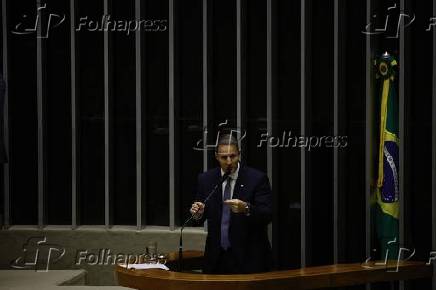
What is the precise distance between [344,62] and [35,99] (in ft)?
8.76

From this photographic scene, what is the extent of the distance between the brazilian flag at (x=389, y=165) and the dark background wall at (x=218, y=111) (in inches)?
21.6

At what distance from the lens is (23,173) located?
681 centimetres

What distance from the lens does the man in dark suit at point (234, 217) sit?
16.4ft

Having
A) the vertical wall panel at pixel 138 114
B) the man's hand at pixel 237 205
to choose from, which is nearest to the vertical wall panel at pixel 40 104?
the vertical wall panel at pixel 138 114

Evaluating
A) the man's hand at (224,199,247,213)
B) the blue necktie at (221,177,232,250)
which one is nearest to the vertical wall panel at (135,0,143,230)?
the blue necktie at (221,177,232,250)

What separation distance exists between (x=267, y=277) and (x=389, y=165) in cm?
154

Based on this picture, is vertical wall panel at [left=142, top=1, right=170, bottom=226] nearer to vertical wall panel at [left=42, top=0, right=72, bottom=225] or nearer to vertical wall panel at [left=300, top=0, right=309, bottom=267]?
vertical wall panel at [left=42, top=0, right=72, bottom=225]

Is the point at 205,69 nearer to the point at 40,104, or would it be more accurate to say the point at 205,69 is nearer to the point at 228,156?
the point at 40,104

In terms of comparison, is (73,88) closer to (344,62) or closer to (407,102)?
(344,62)

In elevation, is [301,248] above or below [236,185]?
below

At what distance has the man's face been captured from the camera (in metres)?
4.98

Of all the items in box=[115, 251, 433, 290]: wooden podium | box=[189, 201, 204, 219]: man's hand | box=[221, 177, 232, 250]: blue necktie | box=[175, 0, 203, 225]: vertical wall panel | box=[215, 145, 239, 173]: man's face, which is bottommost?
box=[115, 251, 433, 290]: wooden podium

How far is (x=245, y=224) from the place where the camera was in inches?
198

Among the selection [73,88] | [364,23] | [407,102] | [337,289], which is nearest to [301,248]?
[337,289]
